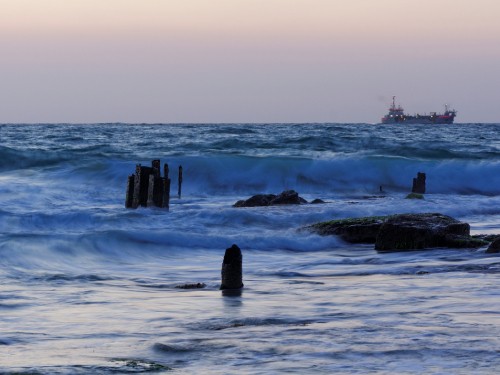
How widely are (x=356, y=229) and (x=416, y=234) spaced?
6.23 ft

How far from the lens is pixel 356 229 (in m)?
18.3

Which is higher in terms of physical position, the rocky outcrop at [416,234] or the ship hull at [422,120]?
the ship hull at [422,120]

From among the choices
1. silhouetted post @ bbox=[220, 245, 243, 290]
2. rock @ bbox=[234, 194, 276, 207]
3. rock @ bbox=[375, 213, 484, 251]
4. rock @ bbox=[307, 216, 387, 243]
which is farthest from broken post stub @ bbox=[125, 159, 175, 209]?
silhouetted post @ bbox=[220, 245, 243, 290]

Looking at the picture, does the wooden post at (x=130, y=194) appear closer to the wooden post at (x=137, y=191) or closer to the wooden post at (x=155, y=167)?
the wooden post at (x=137, y=191)

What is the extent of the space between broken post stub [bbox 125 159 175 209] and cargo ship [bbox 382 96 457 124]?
523 ft

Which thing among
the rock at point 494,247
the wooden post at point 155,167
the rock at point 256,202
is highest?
the wooden post at point 155,167

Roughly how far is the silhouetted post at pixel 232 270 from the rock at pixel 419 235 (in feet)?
15.9

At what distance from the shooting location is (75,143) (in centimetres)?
5931

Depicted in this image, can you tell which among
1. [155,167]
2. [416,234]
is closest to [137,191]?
[155,167]

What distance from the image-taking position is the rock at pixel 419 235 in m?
16.5

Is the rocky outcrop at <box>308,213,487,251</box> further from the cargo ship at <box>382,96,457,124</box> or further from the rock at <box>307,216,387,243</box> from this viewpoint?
the cargo ship at <box>382,96,457,124</box>

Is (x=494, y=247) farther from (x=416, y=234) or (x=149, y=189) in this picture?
(x=149, y=189)

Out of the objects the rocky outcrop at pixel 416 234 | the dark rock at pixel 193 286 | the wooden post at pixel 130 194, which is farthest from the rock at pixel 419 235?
the wooden post at pixel 130 194

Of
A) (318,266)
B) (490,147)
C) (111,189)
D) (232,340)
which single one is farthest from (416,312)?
(490,147)
